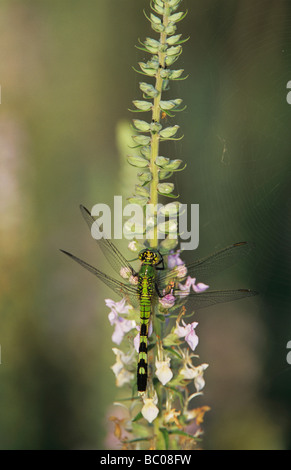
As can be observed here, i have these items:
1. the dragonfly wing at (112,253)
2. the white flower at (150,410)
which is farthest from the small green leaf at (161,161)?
the white flower at (150,410)

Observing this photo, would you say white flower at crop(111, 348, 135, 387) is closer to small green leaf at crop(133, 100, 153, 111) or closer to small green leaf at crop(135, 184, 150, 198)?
small green leaf at crop(135, 184, 150, 198)

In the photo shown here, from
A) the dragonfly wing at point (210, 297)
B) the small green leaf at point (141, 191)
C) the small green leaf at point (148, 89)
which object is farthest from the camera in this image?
the dragonfly wing at point (210, 297)

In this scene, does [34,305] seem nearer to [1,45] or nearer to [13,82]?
[13,82]

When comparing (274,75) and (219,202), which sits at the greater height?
(274,75)

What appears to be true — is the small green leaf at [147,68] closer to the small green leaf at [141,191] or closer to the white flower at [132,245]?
the small green leaf at [141,191]

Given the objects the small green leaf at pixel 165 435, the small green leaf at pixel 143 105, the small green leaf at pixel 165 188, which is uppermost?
Answer: the small green leaf at pixel 143 105
